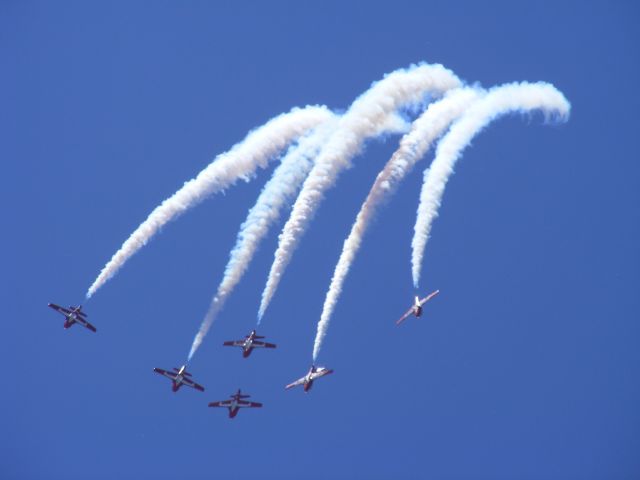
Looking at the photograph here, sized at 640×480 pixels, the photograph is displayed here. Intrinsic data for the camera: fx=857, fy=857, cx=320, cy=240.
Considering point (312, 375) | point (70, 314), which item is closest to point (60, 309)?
point (70, 314)

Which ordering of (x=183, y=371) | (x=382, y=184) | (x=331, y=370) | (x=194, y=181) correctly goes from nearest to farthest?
(x=382, y=184), (x=194, y=181), (x=331, y=370), (x=183, y=371)

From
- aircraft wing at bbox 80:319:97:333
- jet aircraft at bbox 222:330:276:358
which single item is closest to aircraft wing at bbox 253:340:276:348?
jet aircraft at bbox 222:330:276:358

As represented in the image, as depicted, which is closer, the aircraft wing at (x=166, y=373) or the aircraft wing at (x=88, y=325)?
the aircraft wing at (x=166, y=373)

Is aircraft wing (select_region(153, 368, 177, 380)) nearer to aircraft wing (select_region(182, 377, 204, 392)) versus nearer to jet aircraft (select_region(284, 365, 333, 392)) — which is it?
aircraft wing (select_region(182, 377, 204, 392))

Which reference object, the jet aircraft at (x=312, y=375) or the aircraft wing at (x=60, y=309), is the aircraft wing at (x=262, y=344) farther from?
the aircraft wing at (x=60, y=309)

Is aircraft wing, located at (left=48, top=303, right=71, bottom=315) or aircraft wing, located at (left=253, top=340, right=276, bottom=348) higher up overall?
aircraft wing, located at (left=48, top=303, right=71, bottom=315)

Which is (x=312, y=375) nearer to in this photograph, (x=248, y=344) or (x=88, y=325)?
(x=248, y=344)

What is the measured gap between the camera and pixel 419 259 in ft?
110

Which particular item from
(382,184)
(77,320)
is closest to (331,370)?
(382,184)

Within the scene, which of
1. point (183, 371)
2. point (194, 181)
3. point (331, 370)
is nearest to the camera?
point (194, 181)

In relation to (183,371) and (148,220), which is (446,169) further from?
(183,371)

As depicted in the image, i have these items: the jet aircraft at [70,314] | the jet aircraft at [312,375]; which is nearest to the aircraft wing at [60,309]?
the jet aircraft at [70,314]

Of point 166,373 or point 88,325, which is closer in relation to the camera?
point 166,373

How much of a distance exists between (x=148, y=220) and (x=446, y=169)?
1300 cm
